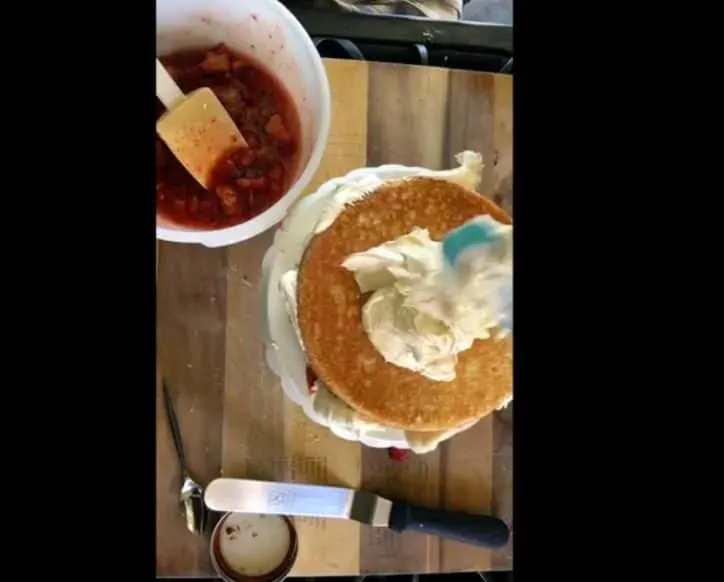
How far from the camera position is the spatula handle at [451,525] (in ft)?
2.52

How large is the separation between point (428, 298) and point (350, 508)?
278mm

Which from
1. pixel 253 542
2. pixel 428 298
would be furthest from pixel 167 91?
pixel 253 542

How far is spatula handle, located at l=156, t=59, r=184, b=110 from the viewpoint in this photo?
2.20 feet

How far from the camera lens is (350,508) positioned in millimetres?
764

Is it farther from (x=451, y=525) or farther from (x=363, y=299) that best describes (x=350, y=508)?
(x=363, y=299)

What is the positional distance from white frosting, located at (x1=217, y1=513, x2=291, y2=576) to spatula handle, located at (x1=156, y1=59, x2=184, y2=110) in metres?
0.36

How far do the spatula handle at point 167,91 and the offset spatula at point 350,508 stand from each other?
0.32 m

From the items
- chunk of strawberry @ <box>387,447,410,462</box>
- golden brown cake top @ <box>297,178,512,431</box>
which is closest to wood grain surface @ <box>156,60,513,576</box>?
chunk of strawberry @ <box>387,447,410,462</box>

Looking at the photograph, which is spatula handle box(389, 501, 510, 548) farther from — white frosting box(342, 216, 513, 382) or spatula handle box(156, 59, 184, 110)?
spatula handle box(156, 59, 184, 110)

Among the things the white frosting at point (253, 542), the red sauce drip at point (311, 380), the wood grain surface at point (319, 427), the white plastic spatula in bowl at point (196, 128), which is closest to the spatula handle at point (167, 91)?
the white plastic spatula in bowl at point (196, 128)
